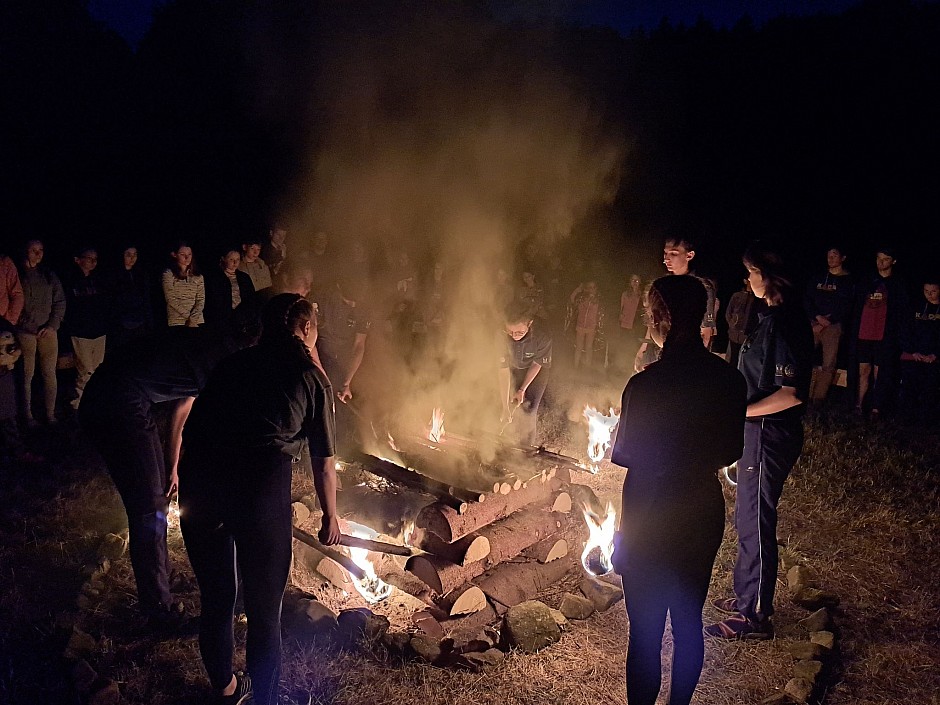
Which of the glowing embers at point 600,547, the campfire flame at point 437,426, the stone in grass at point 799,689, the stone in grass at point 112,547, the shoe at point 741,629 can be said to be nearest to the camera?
the stone in grass at point 799,689

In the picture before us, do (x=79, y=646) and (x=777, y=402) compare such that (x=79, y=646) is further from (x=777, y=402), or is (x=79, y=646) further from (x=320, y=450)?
(x=777, y=402)

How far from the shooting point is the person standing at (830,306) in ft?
29.4

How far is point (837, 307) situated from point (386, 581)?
24.3ft

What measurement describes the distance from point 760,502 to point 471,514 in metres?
1.90

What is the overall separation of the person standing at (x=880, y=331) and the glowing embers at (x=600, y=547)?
5464 mm

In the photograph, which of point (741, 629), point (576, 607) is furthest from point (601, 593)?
point (741, 629)

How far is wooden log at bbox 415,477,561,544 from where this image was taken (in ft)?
14.9

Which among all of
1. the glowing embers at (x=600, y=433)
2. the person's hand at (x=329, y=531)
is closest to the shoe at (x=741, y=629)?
the person's hand at (x=329, y=531)

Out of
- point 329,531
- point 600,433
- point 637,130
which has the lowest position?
point 600,433

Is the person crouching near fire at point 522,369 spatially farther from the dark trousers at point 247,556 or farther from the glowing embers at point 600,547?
the dark trousers at point 247,556

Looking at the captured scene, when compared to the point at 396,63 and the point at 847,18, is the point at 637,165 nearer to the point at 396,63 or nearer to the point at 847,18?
the point at 847,18

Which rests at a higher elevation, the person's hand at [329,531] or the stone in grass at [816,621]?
the person's hand at [329,531]

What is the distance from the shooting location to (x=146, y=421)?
3818 mm

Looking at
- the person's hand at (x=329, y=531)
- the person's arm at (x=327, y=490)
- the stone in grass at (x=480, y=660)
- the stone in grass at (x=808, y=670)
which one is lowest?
the stone in grass at (x=480, y=660)
